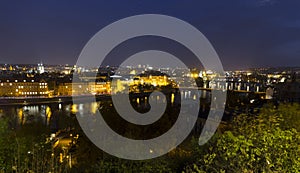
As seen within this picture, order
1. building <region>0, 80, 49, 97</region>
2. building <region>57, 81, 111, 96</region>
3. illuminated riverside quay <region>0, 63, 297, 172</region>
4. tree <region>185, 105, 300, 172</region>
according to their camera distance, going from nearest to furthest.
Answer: tree <region>185, 105, 300, 172</region> → illuminated riverside quay <region>0, 63, 297, 172</region> → building <region>0, 80, 49, 97</region> → building <region>57, 81, 111, 96</region>

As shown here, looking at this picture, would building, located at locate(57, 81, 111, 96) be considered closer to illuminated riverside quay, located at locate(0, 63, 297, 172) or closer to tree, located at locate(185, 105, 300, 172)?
illuminated riverside quay, located at locate(0, 63, 297, 172)

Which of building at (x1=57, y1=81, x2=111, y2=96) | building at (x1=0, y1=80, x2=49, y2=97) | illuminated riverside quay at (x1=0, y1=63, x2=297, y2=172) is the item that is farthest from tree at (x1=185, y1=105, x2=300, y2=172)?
building at (x1=0, y1=80, x2=49, y2=97)

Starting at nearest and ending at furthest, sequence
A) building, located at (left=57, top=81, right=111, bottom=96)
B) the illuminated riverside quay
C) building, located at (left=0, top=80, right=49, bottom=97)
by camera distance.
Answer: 1. the illuminated riverside quay
2. building, located at (left=0, top=80, right=49, bottom=97)
3. building, located at (left=57, top=81, right=111, bottom=96)

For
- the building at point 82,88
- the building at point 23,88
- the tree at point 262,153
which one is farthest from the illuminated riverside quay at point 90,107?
the tree at point 262,153

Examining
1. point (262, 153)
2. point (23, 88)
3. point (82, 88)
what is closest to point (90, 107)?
point (82, 88)

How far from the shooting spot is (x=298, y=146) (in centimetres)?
165

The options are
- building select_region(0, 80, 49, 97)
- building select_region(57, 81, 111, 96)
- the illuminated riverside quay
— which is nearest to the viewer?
the illuminated riverside quay

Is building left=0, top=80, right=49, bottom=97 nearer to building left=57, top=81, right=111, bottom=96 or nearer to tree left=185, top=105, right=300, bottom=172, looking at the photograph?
building left=57, top=81, right=111, bottom=96

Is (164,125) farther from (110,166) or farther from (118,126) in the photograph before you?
(110,166)

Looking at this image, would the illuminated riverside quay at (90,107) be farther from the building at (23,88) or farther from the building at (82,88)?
the building at (23,88)

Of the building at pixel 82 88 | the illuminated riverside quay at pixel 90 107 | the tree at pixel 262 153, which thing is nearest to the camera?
the tree at pixel 262 153

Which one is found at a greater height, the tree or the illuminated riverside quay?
the tree

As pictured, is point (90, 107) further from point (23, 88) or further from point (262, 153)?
point (262, 153)

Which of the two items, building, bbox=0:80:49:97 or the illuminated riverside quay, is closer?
the illuminated riverside quay
